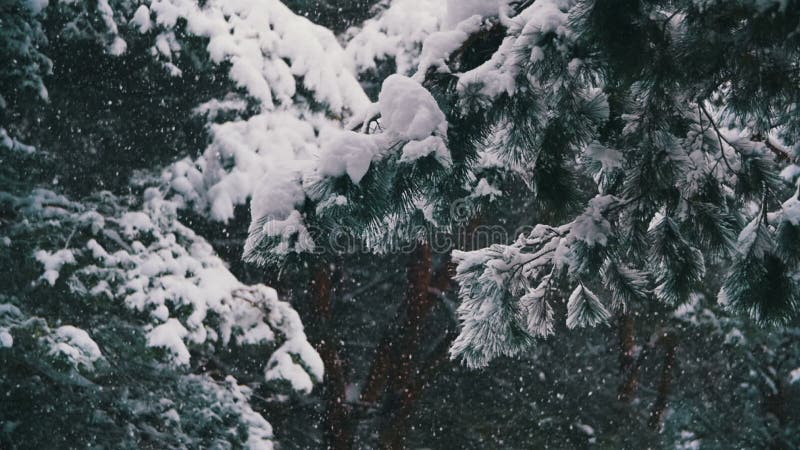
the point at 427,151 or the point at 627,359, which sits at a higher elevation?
the point at 627,359

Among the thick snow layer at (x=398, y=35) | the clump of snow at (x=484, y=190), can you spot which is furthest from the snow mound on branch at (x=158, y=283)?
the clump of snow at (x=484, y=190)

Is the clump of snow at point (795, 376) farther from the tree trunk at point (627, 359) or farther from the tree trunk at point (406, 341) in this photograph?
the tree trunk at point (406, 341)

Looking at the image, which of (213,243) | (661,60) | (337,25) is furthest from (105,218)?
(661,60)

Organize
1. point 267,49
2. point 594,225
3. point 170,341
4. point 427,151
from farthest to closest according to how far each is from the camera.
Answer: point 267,49 → point 170,341 → point 594,225 → point 427,151

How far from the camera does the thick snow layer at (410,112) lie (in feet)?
5.87

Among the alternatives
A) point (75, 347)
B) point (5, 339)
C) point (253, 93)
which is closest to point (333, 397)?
point (75, 347)

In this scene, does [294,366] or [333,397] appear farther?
[333,397]

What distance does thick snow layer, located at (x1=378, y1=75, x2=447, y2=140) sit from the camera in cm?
179

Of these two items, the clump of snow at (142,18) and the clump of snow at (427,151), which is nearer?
the clump of snow at (427,151)

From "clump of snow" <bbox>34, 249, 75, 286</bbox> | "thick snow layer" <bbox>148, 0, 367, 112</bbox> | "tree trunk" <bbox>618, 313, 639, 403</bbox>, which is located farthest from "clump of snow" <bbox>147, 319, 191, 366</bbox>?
"tree trunk" <bbox>618, 313, 639, 403</bbox>

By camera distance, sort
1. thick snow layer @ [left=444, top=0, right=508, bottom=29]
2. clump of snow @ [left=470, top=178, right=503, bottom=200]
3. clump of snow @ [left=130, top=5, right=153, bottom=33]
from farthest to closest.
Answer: clump of snow @ [left=130, top=5, right=153, bottom=33], clump of snow @ [left=470, top=178, right=503, bottom=200], thick snow layer @ [left=444, top=0, right=508, bottom=29]

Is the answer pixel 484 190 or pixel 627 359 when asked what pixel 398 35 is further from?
pixel 627 359

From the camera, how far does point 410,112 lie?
1821 millimetres

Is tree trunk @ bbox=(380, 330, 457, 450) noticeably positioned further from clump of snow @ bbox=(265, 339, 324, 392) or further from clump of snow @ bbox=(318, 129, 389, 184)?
clump of snow @ bbox=(318, 129, 389, 184)
